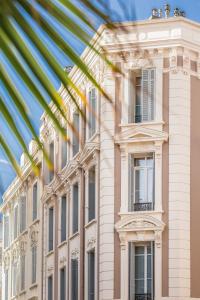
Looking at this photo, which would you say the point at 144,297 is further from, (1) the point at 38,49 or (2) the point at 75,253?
(1) the point at 38,49

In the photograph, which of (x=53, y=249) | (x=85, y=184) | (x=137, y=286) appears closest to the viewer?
(x=137, y=286)

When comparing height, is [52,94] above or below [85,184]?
below

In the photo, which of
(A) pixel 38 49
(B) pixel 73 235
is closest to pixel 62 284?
(B) pixel 73 235

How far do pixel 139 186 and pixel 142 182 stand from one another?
0.61 feet

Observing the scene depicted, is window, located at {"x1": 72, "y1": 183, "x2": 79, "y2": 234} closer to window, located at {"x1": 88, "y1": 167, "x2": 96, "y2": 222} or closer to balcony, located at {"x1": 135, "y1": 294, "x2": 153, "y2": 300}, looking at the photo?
window, located at {"x1": 88, "y1": 167, "x2": 96, "y2": 222}

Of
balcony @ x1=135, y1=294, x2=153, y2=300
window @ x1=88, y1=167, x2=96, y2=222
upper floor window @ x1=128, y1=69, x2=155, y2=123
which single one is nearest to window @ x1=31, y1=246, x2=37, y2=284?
window @ x1=88, y1=167, x2=96, y2=222

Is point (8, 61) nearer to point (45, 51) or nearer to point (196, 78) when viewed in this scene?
point (45, 51)

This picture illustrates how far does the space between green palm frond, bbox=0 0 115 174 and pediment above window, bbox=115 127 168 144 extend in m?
36.0

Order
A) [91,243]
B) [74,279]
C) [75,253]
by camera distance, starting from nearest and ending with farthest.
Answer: [91,243] → [75,253] → [74,279]

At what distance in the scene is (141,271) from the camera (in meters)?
37.4

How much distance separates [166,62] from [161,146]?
297 cm

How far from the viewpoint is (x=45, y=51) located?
2094 millimetres

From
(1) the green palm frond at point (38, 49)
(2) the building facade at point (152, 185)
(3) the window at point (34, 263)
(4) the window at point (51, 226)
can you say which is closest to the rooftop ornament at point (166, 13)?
(2) the building facade at point (152, 185)

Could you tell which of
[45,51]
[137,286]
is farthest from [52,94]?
[137,286]
